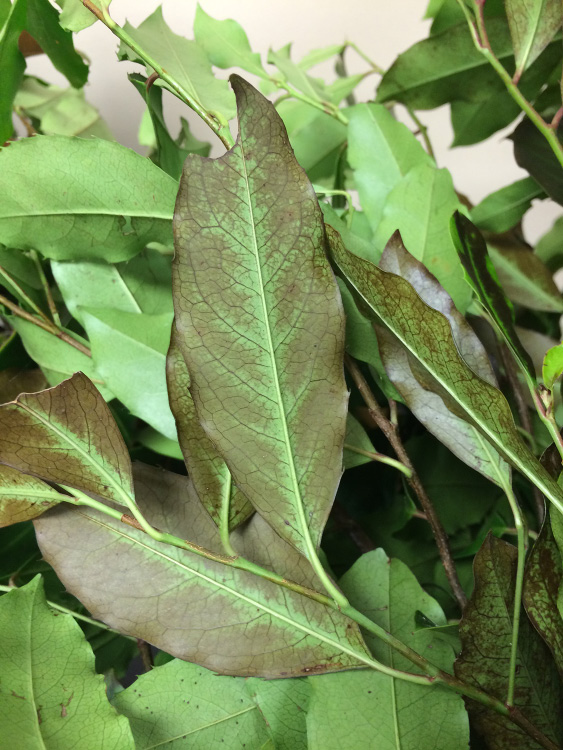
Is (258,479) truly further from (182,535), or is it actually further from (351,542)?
(351,542)

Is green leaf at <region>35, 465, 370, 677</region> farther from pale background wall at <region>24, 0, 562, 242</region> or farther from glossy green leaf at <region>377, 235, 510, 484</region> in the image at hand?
pale background wall at <region>24, 0, 562, 242</region>

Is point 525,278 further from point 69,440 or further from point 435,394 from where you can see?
point 69,440

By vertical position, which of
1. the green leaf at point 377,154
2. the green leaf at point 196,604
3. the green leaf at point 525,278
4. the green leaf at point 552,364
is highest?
the green leaf at point 377,154

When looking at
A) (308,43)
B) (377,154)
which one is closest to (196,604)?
(377,154)

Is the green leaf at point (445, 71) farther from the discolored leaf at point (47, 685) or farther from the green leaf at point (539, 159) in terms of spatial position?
the discolored leaf at point (47, 685)

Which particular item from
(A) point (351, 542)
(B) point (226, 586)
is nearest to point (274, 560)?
(B) point (226, 586)

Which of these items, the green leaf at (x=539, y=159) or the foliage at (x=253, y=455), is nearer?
the foliage at (x=253, y=455)

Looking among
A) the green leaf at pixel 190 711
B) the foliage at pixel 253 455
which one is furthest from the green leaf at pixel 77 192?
the green leaf at pixel 190 711

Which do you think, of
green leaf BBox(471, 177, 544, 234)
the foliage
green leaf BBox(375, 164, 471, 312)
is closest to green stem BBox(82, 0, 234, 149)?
the foliage
